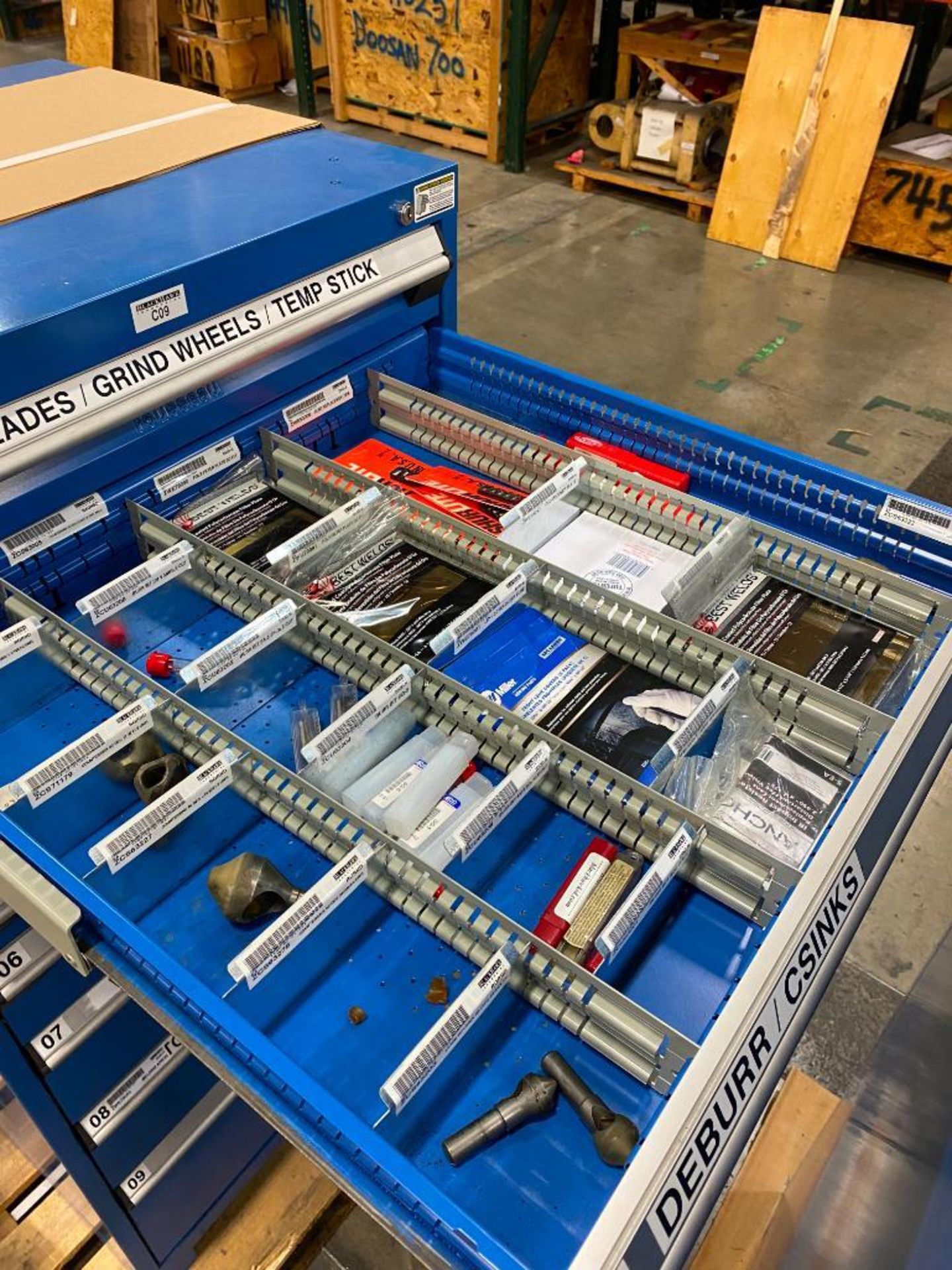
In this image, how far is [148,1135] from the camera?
186cm

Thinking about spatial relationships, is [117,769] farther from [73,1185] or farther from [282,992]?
[73,1185]

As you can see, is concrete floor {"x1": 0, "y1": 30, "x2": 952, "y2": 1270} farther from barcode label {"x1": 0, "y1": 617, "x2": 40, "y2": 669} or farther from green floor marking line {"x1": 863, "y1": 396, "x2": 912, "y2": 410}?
barcode label {"x1": 0, "y1": 617, "x2": 40, "y2": 669}

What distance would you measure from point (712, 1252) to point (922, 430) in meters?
3.82

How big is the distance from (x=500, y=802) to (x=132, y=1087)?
100 cm

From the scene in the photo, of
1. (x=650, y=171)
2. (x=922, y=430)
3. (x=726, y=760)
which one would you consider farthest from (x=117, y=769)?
(x=650, y=171)

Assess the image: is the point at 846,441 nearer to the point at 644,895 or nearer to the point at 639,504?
the point at 639,504

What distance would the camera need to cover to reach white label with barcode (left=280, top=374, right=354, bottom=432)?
2102mm

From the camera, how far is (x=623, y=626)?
163 centimetres

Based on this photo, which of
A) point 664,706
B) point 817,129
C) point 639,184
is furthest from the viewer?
point 639,184

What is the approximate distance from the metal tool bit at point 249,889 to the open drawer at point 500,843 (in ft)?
0.11

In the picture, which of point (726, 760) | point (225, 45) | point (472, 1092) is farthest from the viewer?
point (225, 45)

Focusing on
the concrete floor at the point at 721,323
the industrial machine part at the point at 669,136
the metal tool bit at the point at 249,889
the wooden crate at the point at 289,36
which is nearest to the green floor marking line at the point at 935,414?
the concrete floor at the point at 721,323

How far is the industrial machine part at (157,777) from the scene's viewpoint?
145 cm

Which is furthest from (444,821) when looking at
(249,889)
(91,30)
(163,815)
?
(91,30)
